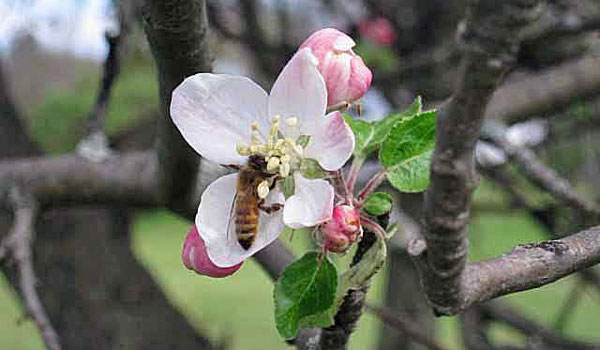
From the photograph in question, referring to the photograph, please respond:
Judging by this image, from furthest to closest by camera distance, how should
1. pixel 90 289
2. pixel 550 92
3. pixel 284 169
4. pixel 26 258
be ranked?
pixel 90 289 < pixel 550 92 < pixel 26 258 < pixel 284 169

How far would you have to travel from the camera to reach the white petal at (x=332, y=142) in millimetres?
465

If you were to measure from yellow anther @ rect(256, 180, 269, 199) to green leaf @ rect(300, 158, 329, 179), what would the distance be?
2cm

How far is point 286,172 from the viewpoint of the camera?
477 mm

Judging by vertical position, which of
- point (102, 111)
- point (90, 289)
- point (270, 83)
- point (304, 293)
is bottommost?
point (90, 289)

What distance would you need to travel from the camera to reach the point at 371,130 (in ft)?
1.86

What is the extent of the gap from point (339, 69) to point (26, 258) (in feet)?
1.99

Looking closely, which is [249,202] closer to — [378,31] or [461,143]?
[461,143]

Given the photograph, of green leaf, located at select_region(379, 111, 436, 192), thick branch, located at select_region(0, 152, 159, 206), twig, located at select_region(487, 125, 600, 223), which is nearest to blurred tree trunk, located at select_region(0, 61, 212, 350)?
thick branch, located at select_region(0, 152, 159, 206)

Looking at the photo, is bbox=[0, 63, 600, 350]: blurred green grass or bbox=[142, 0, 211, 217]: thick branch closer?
bbox=[142, 0, 211, 217]: thick branch

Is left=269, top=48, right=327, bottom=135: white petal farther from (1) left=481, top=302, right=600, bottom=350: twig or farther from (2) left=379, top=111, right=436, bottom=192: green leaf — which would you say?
(1) left=481, top=302, right=600, bottom=350: twig

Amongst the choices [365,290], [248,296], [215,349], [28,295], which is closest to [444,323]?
[248,296]

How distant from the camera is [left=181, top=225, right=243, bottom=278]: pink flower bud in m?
0.50

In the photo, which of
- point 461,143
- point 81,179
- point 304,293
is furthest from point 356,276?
point 81,179

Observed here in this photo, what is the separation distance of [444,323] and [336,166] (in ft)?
12.7
